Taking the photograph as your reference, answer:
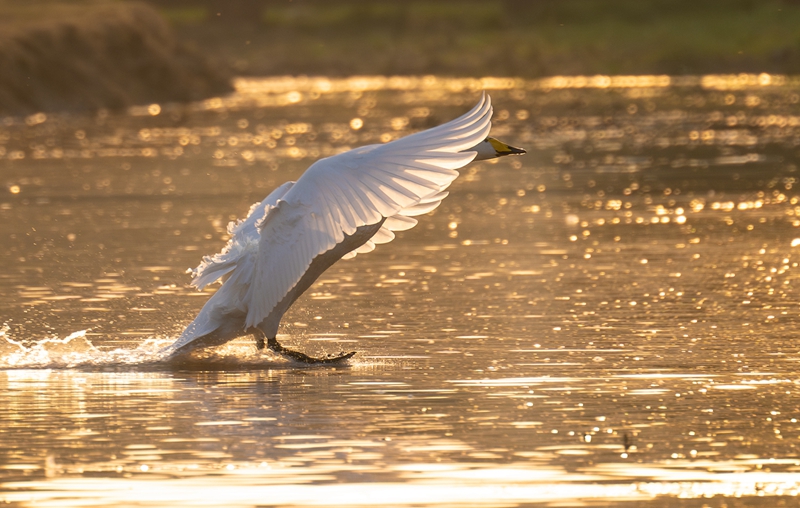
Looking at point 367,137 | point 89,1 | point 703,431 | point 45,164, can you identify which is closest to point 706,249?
point 703,431

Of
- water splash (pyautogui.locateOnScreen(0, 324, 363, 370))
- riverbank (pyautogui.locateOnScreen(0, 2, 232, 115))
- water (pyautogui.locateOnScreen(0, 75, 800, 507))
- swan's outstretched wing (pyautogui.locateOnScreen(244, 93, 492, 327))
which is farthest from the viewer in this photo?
riverbank (pyautogui.locateOnScreen(0, 2, 232, 115))

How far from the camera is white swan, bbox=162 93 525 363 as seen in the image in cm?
895

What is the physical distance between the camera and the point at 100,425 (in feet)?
26.0

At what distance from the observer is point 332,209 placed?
9000mm

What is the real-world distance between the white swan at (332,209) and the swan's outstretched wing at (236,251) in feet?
0.15

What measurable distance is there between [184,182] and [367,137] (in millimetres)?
7281

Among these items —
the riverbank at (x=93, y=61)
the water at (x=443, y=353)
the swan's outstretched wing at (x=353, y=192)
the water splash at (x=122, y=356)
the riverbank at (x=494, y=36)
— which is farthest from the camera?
the riverbank at (x=494, y=36)

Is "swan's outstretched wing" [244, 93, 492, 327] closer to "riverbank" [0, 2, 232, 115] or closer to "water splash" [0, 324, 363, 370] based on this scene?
"water splash" [0, 324, 363, 370]

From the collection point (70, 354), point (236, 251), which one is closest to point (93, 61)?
point (70, 354)

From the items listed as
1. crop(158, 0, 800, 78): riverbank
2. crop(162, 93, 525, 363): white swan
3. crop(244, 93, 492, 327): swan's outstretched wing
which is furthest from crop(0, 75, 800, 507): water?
crop(158, 0, 800, 78): riverbank

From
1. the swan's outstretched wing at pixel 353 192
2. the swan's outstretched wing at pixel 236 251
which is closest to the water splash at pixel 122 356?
the swan's outstretched wing at pixel 236 251

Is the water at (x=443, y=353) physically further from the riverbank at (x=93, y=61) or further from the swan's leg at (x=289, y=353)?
the riverbank at (x=93, y=61)

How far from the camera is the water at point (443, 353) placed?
6.90 m

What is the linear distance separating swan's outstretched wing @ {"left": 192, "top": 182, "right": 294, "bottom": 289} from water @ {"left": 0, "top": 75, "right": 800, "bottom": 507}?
0.50 meters
